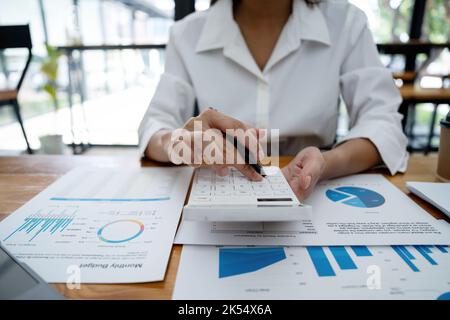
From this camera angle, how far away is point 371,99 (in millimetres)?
663

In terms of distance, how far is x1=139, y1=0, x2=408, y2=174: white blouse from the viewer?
731mm

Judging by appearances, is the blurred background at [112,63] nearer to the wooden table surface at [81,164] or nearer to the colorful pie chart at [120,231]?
the wooden table surface at [81,164]

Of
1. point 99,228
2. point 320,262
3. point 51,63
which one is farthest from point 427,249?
point 51,63

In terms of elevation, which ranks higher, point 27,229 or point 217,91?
point 217,91

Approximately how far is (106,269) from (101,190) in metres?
0.19

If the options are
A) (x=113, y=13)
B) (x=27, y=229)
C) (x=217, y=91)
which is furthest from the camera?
(x=113, y=13)

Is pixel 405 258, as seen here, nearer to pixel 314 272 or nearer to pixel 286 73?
pixel 314 272

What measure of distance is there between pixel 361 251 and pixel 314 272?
0.06 meters

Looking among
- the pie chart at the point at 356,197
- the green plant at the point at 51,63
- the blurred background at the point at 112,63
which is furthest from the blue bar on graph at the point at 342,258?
the green plant at the point at 51,63

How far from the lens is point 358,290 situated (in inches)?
9.8

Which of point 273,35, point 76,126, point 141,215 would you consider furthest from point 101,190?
point 76,126

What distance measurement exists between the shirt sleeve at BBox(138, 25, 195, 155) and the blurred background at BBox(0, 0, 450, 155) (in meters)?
1.14

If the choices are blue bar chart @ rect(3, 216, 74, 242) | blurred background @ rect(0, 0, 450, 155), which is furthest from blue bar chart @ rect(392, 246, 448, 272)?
blurred background @ rect(0, 0, 450, 155)

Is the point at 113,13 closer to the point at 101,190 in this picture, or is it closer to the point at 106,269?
the point at 101,190
